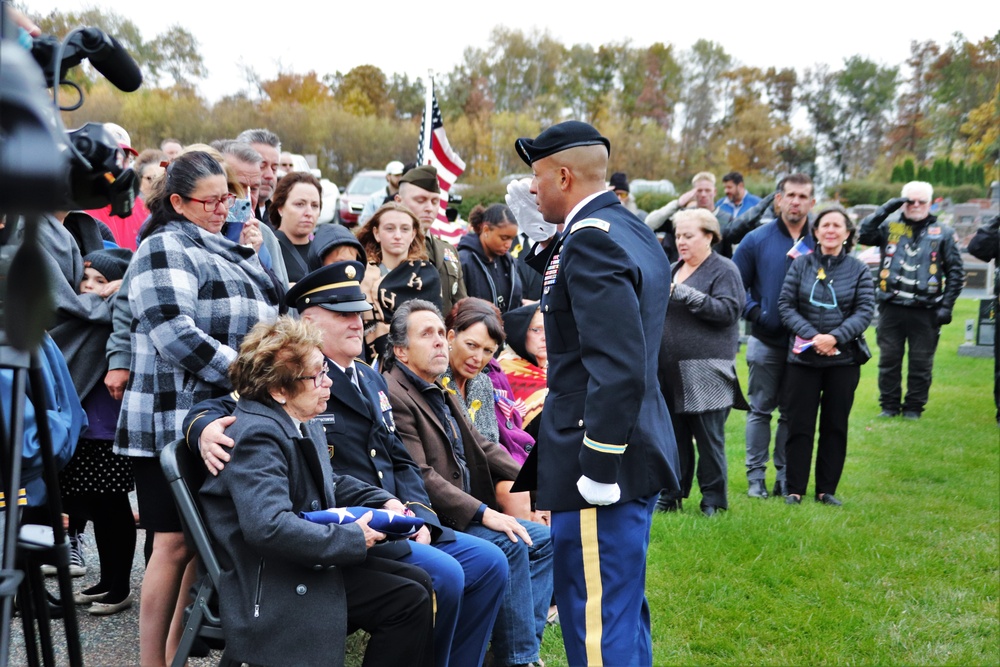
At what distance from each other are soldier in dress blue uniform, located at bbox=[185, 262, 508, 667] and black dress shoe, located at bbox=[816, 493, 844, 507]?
3.79 m

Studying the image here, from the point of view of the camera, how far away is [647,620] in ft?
11.5

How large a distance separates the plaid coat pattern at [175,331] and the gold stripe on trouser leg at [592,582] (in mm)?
1459

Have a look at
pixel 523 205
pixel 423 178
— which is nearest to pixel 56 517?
pixel 423 178

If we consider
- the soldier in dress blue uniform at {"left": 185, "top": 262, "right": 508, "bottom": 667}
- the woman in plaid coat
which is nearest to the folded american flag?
the soldier in dress blue uniform at {"left": 185, "top": 262, "right": 508, "bottom": 667}

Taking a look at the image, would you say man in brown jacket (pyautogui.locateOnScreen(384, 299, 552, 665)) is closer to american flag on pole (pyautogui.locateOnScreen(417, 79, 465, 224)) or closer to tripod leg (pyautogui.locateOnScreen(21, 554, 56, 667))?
tripod leg (pyautogui.locateOnScreen(21, 554, 56, 667))

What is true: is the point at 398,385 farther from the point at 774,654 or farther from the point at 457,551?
the point at 774,654

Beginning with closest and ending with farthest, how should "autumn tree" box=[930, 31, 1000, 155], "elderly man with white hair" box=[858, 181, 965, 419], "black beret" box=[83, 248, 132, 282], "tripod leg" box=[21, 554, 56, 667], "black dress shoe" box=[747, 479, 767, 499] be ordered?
1. "tripod leg" box=[21, 554, 56, 667]
2. "black beret" box=[83, 248, 132, 282]
3. "black dress shoe" box=[747, 479, 767, 499]
4. "elderly man with white hair" box=[858, 181, 965, 419]
5. "autumn tree" box=[930, 31, 1000, 155]

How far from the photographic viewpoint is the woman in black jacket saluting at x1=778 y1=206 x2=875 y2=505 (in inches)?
263

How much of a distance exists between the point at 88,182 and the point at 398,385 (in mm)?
2804

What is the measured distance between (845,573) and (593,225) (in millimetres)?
3220

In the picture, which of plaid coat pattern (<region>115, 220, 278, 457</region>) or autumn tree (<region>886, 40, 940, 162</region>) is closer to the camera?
plaid coat pattern (<region>115, 220, 278, 457</region>)

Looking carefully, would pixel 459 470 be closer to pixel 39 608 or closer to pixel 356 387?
pixel 356 387

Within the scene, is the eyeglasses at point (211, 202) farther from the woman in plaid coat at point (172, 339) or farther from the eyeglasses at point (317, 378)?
the eyeglasses at point (317, 378)

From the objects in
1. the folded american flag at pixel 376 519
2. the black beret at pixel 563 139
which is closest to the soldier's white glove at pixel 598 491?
the folded american flag at pixel 376 519
